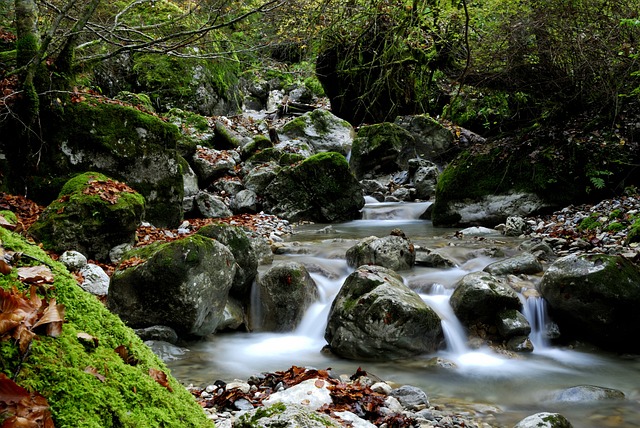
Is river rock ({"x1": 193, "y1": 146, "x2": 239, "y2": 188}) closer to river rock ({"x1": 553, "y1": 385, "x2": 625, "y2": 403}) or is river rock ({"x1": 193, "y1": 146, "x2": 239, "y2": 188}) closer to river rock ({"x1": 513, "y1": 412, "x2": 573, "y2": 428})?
river rock ({"x1": 553, "y1": 385, "x2": 625, "y2": 403})

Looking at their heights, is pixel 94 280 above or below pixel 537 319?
above

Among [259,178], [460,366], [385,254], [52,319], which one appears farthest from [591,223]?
[52,319]

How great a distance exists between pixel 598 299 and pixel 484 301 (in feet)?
4.06

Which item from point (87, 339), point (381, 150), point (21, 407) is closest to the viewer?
point (21, 407)

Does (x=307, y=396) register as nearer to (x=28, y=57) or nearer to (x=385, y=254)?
(x=385, y=254)

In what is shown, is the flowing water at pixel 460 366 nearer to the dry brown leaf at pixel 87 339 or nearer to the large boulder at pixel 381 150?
the dry brown leaf at pixel 87 339

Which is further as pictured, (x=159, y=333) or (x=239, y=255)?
(x=239, y=255)

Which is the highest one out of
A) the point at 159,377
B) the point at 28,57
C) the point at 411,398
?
the point at 28,57

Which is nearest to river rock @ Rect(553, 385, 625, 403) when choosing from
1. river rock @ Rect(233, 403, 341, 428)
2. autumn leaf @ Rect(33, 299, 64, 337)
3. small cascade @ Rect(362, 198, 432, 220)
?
river rock @ Rect(233, 403, 341, 428)

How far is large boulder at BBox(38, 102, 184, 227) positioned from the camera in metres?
7.76

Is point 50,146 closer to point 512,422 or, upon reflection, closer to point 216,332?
point 216,332

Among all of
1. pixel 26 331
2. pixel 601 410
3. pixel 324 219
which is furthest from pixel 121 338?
pixel 324 219

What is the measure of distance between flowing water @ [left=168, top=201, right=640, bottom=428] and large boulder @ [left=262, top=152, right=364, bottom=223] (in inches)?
224

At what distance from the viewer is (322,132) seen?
59.1 feet
